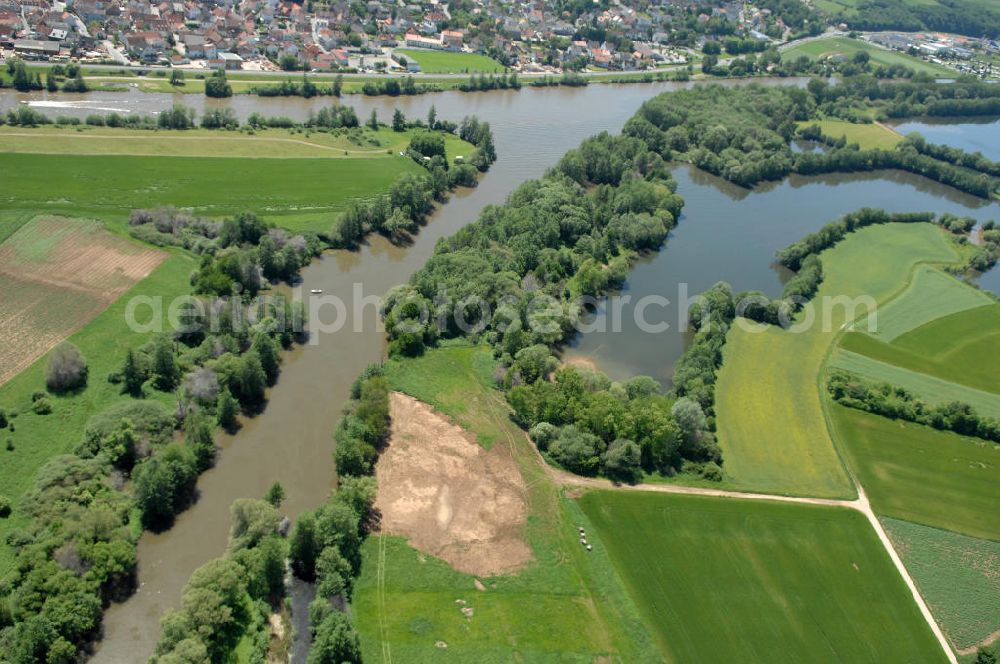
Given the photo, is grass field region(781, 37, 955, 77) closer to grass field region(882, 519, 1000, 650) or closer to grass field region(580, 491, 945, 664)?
grass field region(882, 519, 1000, 650)

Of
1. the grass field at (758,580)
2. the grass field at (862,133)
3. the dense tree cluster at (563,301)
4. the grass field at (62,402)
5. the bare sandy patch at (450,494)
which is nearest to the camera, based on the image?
the grass field at (758,580)

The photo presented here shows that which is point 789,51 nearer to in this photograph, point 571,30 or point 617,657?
point 571,30

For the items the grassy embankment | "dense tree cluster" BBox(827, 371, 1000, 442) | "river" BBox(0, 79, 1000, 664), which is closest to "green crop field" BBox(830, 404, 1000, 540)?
"dense tree cluster" BBox(827, 371, 1000, 442)

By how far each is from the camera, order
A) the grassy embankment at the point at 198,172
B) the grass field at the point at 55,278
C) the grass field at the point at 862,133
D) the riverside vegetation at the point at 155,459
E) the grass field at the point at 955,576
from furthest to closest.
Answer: the grass field at the point at 862,133
the grassy embankment at the point at 198,172
the grass field at the point at 55,278
the grass field at the point at 955,576
the riverside vegetation at the point at 155,459

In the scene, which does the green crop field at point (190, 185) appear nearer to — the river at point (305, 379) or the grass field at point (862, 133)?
the river at point (305, 379)

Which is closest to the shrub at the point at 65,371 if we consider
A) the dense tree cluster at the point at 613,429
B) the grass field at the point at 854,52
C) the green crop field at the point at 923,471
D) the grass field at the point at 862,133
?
the dense tree cluster at the point at 613,429

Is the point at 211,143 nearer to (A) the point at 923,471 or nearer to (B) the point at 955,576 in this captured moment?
(A) the point at 923,471
